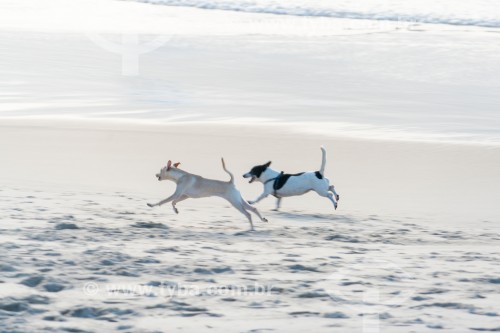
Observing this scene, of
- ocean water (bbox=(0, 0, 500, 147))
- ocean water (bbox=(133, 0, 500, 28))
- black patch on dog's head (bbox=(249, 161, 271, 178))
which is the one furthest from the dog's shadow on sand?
ocean water (bbox=(133, 0, 500, 28))

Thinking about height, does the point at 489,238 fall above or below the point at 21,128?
below

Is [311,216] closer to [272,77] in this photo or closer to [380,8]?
[272,77]

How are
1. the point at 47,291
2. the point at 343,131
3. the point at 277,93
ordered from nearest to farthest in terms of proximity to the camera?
the point at 47,291, the point at 343,131, the point at 277,93

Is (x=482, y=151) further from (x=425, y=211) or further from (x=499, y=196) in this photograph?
(x=425, y=211)

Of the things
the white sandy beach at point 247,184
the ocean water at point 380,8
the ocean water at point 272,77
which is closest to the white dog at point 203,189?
the white sandy beach at point 247,184

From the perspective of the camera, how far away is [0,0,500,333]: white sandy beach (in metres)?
5.95

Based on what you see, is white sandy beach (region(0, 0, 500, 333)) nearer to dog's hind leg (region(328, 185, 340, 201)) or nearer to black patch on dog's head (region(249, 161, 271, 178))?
dog's hind leg (region(328, 185, 340, 201))

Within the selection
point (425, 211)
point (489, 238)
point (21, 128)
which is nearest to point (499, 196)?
point (425, 211)

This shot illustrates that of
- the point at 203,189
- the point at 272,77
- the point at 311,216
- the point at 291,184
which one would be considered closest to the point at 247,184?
the point at 291,184

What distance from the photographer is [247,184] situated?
10719 millimetres

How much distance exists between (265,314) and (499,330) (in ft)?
4.34

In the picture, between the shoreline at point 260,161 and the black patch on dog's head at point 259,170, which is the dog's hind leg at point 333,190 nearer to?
the shoreline at point 260,161

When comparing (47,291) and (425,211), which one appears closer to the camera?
(47,291)

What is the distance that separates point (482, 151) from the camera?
12.6 meters
